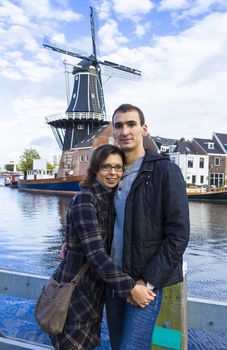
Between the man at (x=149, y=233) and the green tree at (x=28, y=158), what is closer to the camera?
the man at (x=149, y=233)

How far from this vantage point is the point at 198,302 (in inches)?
96.3

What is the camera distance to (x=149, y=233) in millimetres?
1947

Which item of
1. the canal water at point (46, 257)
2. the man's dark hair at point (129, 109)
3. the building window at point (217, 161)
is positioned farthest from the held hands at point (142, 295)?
the building window at point (217, 161)

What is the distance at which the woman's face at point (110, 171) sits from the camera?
2.12 m

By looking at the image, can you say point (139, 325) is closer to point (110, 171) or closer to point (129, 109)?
point (110, 171)

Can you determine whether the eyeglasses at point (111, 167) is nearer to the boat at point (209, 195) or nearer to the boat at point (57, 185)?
the boat at point (209, 195)

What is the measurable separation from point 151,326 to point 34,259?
6.65 m

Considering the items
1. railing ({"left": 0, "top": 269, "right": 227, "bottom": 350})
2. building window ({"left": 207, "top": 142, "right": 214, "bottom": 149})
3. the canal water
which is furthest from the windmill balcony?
railing ({"left": 0, "top": 269, "right": 227, "bottom": 350})

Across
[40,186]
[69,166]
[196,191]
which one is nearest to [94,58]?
[69,166]

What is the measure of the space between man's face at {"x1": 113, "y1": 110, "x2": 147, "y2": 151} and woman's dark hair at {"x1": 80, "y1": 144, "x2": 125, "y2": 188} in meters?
0.05

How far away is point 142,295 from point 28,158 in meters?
73.5

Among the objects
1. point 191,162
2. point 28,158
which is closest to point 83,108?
point 191,162

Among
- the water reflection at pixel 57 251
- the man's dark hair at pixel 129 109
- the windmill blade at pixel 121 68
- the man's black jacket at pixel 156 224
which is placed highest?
the windmill blade at pixel 121 68

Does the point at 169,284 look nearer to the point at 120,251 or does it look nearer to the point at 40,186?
the point at 120,251
